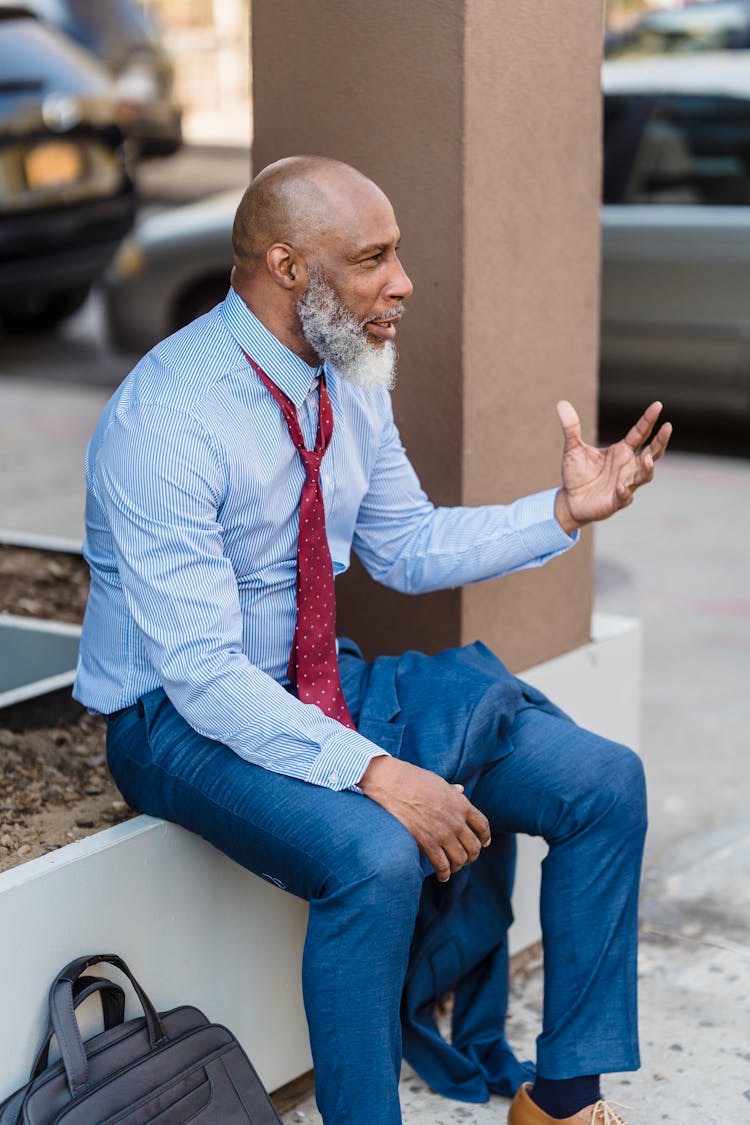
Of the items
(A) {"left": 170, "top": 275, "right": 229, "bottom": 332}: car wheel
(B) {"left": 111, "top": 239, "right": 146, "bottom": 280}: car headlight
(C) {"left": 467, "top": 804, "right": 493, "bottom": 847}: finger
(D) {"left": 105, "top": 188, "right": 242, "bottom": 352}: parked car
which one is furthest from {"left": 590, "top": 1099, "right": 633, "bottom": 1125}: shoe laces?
(B) {"left": 111, "top": 239, "right": 146, "bottom": 280}: car headlight

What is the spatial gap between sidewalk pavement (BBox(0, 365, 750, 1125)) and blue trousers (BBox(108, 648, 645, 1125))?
370 millimetres

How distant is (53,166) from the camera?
351 inches

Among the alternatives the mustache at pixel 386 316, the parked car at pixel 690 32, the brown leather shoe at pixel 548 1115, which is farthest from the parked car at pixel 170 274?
the parked car at pixel 690 32

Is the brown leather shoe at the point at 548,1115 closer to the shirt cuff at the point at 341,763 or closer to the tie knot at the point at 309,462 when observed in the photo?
the shirt cuff at the point at 341,763

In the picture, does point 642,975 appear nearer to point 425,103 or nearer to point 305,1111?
point 305,1111

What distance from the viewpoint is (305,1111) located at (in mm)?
2986

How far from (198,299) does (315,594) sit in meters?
5.53

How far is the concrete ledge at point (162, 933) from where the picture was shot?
2.48m

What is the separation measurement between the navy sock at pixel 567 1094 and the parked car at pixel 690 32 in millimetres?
13187

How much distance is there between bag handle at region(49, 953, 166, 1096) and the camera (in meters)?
2.40

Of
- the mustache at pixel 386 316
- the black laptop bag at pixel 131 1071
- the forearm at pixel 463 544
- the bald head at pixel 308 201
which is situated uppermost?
the bald head at pixel 308 201

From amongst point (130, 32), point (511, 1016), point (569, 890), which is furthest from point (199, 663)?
point (130, 32)

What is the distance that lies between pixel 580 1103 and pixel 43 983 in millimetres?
908

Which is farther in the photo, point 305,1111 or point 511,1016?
point 511,1016
